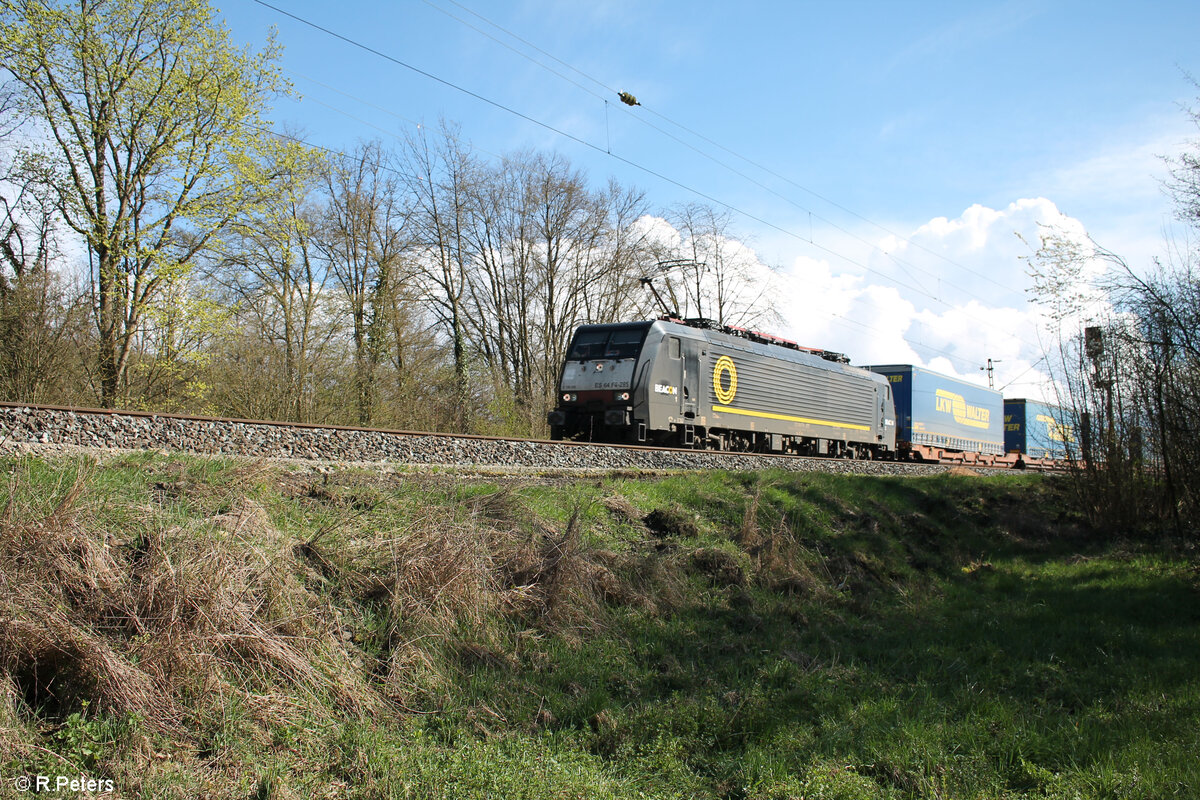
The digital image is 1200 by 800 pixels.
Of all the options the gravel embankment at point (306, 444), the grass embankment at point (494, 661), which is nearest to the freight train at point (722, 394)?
the gravel embankment at point (306, 444)

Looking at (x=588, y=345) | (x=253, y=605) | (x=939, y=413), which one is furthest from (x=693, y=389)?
(x=939, y=413)

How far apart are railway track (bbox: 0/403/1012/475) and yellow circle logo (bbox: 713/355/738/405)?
6.49 ft

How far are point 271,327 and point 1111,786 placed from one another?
2497 cm

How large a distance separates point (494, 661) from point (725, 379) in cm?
1321

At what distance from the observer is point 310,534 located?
24.0 ft

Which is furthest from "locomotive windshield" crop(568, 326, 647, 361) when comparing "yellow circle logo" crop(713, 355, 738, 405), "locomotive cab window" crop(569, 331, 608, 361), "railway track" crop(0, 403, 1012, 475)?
"yellow circle logo" crop(713, 355, 738, 405)

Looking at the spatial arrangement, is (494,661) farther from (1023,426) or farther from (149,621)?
(1023,426)

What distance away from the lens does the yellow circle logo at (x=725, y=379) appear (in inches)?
727

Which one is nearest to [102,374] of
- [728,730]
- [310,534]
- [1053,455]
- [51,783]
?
[310,534]

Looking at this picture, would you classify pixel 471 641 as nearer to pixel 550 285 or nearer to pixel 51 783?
pixel 51 783

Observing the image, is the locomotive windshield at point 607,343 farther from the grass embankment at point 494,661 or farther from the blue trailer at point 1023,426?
the blue trailer at point 1023,426

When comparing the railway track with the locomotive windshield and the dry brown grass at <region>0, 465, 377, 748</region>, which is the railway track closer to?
the locomotive windshield

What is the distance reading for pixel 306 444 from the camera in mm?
11383

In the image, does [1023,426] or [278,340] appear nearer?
[278,340]
